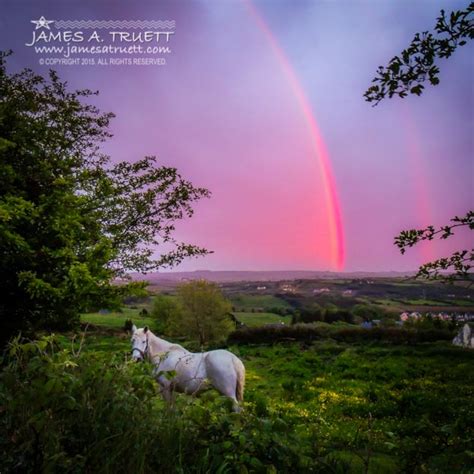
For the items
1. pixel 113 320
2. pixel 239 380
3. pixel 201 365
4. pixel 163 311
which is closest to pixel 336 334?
pixel 163 311

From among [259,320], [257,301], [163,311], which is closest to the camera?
[163,311]

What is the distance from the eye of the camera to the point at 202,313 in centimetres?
3706

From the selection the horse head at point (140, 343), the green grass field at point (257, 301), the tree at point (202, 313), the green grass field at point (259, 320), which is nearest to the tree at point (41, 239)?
the horse head at point (140, 343)

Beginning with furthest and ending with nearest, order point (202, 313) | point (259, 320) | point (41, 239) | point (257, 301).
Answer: point (257, 301) → point (259, 320) → point (202, 313) → point (41, 239)

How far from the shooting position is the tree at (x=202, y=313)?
121ft

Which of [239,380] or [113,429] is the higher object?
[113,429]

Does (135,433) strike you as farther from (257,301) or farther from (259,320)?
(257,301)

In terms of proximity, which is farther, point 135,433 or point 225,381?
point 225,381

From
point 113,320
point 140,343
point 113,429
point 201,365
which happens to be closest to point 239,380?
point 201,365

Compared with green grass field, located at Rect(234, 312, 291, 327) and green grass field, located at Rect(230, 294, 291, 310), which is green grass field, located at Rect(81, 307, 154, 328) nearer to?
green grass field, located at Rect(234, 312, 291, 327)

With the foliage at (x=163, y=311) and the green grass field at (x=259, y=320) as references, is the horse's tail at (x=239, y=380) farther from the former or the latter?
the green grass field at (x=259, y=320)

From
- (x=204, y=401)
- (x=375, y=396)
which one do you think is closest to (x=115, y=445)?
(x=204, y=401)

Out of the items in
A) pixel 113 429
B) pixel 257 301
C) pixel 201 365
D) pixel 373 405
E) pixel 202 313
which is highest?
pixel 113 429

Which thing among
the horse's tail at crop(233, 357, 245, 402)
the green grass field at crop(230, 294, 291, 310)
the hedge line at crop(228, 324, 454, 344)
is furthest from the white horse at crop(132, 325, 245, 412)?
the green grass field at crop(230, 294, 291, 310)
